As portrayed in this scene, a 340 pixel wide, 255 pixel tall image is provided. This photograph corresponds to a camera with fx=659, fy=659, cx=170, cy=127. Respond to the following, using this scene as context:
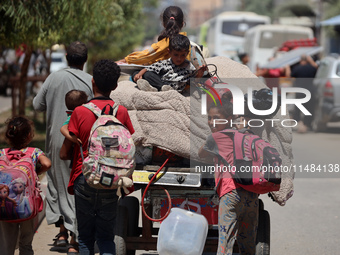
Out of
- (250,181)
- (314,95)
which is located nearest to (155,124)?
(250,181)

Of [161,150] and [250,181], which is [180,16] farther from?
[250,181]

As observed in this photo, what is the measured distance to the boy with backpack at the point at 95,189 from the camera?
16.1 ft

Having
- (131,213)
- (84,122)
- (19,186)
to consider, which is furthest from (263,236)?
(19,186)

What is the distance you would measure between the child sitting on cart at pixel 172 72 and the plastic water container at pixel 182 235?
44.8 inches

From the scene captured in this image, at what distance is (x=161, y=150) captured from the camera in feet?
18.1

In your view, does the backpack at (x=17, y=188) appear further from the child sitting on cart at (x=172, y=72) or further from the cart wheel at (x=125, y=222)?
the child sitting on cart at (x=172, y=72)

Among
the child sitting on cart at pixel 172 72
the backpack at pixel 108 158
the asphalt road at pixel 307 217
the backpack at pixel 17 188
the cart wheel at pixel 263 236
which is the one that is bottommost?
the asphalt road at pixel 307 217

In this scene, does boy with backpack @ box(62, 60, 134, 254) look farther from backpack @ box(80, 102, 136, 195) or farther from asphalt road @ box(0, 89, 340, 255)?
asphalt road @ box(0, 89, 340, 255)

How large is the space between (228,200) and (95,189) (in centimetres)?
100

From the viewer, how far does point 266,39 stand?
103ft

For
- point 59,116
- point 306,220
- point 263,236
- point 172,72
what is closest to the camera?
point 263,236

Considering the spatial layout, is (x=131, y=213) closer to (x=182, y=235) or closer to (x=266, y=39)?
(x=182, y=235)

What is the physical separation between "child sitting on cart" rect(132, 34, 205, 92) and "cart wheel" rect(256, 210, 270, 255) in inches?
50.6

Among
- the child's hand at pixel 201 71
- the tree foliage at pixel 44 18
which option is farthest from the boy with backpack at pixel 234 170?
the tree foliage at pixel 44 18
